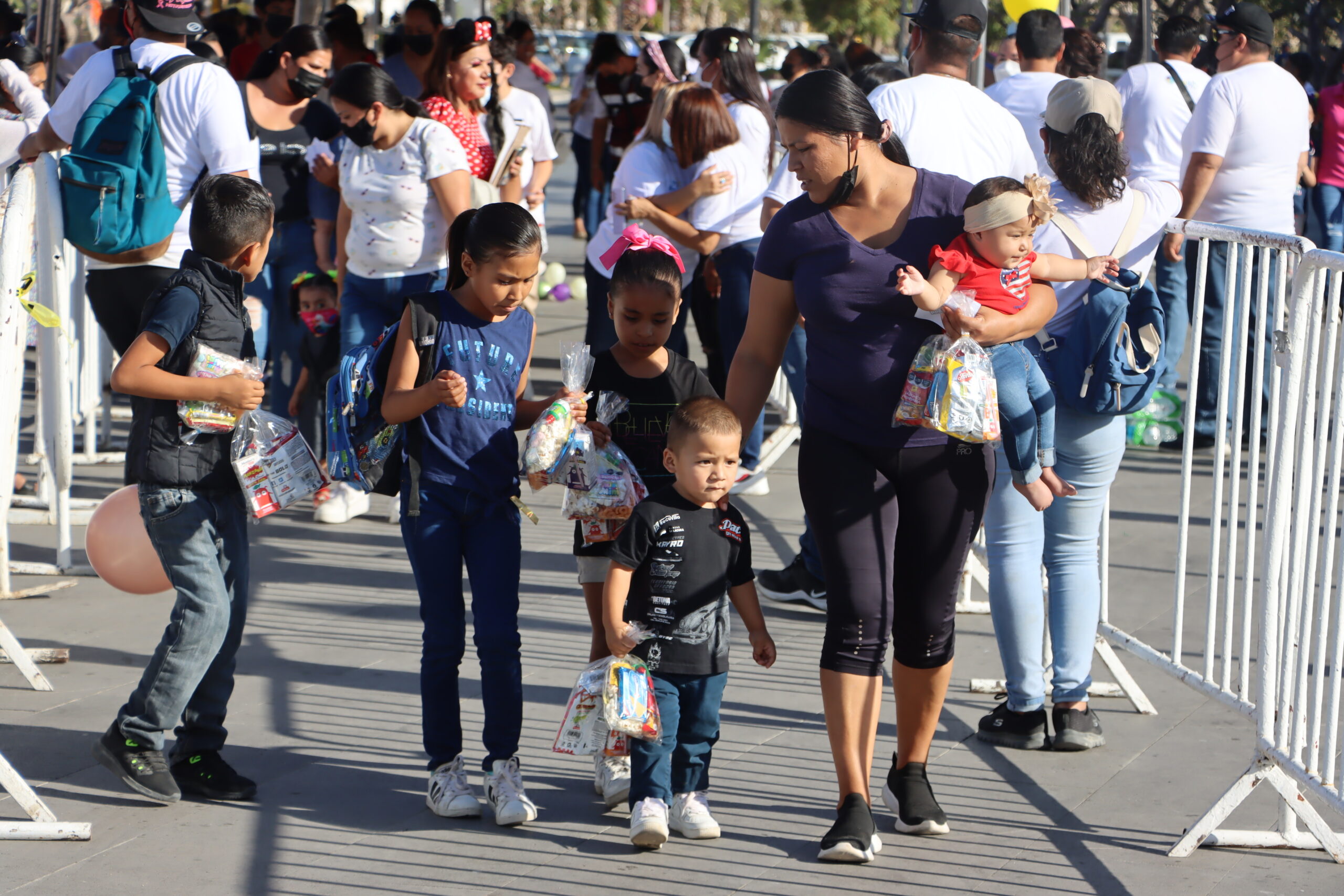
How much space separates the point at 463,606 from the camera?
149 inches

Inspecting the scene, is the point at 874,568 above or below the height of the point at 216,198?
below

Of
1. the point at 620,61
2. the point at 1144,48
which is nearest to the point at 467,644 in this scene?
the point at 1144,48

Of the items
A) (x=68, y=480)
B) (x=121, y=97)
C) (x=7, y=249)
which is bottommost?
(x=68, y=480)

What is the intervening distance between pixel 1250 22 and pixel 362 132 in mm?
4497

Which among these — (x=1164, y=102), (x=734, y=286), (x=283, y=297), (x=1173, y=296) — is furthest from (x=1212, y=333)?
(x=283, y=297)

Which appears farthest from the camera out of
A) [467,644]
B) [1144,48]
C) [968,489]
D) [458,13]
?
[458,13]

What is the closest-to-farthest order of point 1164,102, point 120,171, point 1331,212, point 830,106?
point 830,106, point 120,171, point 1164,102, point 1331,212

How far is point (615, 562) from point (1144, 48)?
8.55 metres

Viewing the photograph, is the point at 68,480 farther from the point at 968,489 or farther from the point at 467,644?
the point at 968,489

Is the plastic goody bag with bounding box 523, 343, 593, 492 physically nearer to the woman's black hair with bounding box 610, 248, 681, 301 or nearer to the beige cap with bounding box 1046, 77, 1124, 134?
the woman's black hair with bounding box 610, 248, 681, 301

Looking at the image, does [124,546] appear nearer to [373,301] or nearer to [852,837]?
[852,837]

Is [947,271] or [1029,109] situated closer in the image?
[947,271]

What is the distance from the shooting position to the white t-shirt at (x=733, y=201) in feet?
22.0

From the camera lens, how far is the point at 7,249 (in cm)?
463
